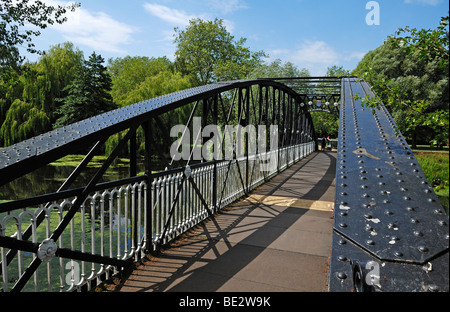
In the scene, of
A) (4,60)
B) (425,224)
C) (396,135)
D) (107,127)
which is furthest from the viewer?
(4,60)

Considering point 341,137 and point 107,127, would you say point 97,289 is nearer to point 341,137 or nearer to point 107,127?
point 107,127

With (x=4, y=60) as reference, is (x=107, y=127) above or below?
below

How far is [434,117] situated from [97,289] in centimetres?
337

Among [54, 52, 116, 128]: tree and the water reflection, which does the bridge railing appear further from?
[54, 52, 116, 128]: tree

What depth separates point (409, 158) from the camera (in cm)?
176

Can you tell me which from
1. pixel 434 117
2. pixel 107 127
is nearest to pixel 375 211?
pixel 434 117

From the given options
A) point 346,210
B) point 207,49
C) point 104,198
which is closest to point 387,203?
point 346,210

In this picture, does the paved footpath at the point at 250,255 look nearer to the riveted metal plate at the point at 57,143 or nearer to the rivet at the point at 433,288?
the riveted metal plate at the point at 57,143

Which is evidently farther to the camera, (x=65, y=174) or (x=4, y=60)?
(x=65, y=174)

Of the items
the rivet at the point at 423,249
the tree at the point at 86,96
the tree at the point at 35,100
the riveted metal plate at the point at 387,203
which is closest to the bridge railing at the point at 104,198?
the riveted metal plate at the point at 387,203

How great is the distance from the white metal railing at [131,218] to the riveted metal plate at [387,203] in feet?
6.81

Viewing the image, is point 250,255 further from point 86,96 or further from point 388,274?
point 86,96

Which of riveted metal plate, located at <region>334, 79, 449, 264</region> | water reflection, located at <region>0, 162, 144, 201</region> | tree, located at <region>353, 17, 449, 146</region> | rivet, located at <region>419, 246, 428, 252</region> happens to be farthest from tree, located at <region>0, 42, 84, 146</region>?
rivet, located at <region>419, 246, 428, 252</region>

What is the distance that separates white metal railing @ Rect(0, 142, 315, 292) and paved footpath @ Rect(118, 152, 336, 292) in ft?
0.91
